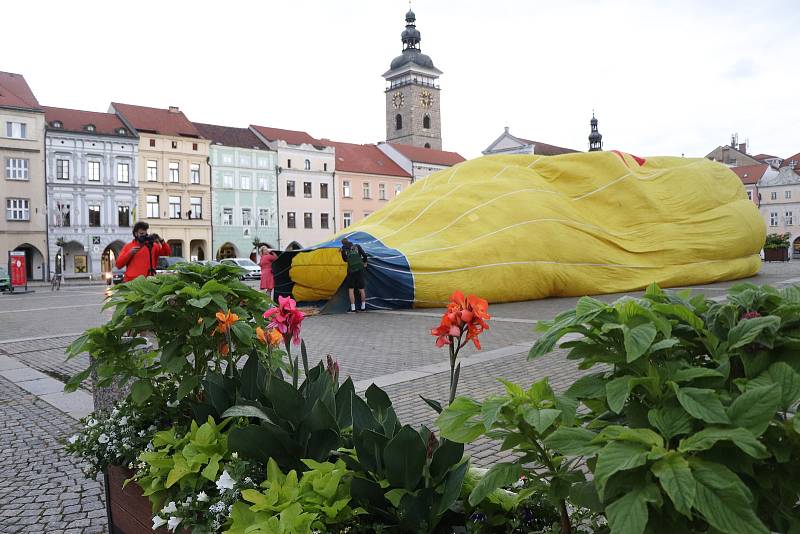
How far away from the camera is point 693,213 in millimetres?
17047

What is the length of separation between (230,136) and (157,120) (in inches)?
233

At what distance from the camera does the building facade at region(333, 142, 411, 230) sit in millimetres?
55750

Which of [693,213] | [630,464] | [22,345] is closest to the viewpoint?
[630,464]

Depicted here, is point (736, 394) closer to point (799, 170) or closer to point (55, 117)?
point (55, 117)

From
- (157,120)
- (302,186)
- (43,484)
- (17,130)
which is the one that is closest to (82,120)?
(17,130)

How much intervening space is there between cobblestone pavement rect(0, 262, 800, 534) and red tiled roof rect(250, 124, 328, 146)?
40506 mm

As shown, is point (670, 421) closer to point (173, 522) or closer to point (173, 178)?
point (173, 522)

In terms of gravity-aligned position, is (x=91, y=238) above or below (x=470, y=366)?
above

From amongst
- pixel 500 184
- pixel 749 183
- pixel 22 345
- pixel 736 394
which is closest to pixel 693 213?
pixel 500 184

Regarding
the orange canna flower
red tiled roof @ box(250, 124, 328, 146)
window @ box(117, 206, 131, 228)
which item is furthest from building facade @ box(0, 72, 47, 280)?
the orange canna flower

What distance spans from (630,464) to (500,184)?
14.8 metres

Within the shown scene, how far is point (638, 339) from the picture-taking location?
4.35ft

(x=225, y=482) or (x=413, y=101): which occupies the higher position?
(x=413, y=101)

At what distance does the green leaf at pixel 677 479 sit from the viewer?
1072mm
